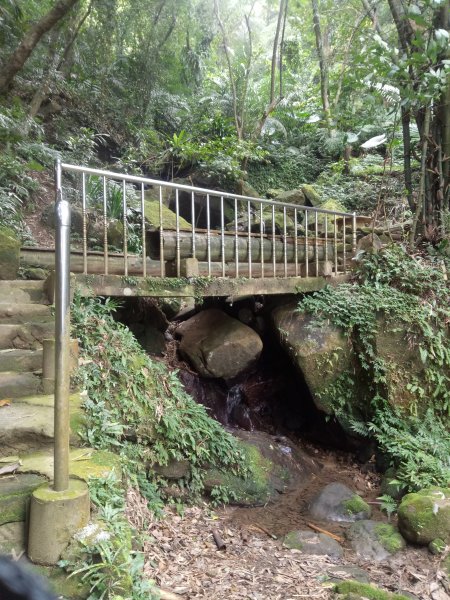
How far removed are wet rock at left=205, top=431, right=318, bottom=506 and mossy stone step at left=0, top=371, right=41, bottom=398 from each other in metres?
2.03

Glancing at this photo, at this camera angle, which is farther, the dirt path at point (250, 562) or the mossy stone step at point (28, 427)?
Answer: the dirt path at point (250, 562)

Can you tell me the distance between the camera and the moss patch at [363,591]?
2.88 m

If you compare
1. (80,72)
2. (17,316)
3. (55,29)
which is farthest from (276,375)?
(80,72)

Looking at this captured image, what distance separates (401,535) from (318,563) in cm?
104

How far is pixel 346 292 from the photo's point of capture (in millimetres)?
5770

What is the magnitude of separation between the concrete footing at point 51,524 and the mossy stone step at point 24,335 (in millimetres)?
1837

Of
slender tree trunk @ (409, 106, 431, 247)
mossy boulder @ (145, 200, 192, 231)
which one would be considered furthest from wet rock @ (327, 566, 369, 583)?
Answer: mossy boulder @ (145, 200, 192, 231)

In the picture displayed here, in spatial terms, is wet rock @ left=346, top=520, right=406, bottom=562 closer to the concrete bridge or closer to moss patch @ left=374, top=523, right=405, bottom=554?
moss patch @ left=374, top=523, right=405, bottom=554

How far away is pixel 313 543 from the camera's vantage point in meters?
3.79

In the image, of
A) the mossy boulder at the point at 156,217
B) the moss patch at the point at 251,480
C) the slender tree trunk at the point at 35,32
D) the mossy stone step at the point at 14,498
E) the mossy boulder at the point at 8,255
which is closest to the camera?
the mossy stone step at the point at 14,498

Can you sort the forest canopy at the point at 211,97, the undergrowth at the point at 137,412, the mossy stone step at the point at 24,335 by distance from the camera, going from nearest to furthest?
the undergrowth at the point at 137,412 → the mossy stone step at the point at 24,335 → the forest canopy at the point at 211,97

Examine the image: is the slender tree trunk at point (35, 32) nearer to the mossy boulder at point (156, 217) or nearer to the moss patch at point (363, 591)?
the mossy boulder at point (156, 217)

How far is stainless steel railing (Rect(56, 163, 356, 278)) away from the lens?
416 cm

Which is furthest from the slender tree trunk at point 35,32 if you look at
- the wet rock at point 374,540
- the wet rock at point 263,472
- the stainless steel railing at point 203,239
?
the wet rock at point 374,540
